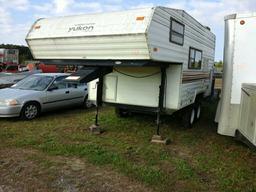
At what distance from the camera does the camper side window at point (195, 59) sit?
8480 millimetres

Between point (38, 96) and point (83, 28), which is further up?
point (83, 28)

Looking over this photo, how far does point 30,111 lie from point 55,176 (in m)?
4.68

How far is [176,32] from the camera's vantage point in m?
7.27

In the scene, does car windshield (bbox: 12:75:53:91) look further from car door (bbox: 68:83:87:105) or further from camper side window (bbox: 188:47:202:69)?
camper side window (bbox: 188:47:202:69)

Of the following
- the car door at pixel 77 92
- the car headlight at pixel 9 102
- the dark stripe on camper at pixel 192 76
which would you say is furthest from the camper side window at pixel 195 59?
the car headlight at pixel 9 102

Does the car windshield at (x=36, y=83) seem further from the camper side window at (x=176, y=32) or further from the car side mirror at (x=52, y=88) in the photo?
the camper side window at (x=176, y=32)

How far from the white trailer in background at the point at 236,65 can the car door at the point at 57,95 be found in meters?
5.63

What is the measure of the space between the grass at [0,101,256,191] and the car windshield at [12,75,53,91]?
996mm

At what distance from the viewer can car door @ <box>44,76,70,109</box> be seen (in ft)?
33.4

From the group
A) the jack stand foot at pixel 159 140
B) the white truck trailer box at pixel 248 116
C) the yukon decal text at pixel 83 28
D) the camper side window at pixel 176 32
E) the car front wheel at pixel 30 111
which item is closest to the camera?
the white truck trailer box at pixel 248 116

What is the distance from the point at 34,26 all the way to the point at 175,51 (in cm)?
336

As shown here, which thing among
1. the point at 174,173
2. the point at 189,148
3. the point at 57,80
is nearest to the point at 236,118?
the point at 189,148

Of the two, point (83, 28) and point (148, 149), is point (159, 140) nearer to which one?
point (148, 149)

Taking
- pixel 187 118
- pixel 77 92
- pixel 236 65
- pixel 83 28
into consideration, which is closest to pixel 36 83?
pixel 77 92
